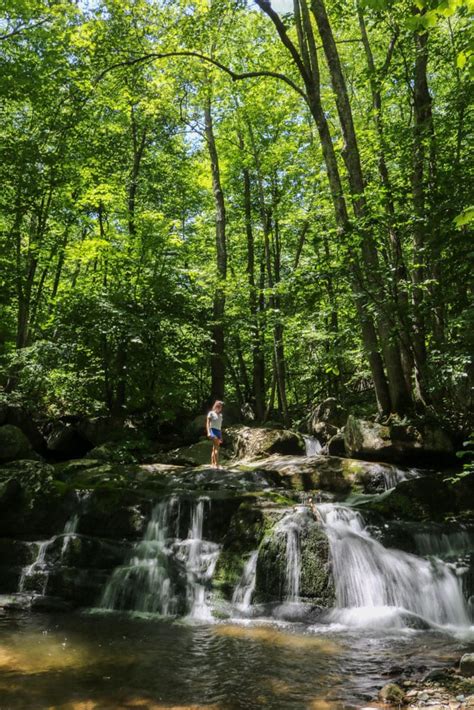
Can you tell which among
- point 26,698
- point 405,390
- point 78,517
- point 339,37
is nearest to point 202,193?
point 339,37

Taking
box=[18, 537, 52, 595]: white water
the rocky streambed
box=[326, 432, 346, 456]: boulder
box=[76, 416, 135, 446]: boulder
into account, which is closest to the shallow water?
the rocky streambed

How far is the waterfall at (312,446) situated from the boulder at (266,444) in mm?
181

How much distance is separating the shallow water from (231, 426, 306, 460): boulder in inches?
289

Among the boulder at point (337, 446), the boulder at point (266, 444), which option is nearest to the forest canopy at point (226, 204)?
the boulder at point (337, 446)

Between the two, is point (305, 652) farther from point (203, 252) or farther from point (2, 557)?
point (203, 252)

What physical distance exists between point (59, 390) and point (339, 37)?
1721 cm

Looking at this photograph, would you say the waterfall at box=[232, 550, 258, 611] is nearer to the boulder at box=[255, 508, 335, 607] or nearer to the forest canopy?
the boulder at box=[255, 508, 335, 607]

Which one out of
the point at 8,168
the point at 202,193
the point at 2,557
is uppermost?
the point at 202,193

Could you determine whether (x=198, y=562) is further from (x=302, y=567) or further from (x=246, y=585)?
(x=302, y=567)

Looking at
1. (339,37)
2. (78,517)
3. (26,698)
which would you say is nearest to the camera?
(26,698)

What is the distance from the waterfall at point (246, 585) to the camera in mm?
7085

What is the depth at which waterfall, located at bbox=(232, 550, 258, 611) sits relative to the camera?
708 cm

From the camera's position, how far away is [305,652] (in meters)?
5.25

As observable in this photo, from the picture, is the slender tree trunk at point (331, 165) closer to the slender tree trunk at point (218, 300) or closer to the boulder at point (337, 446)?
the boulder at point (337, 446)
